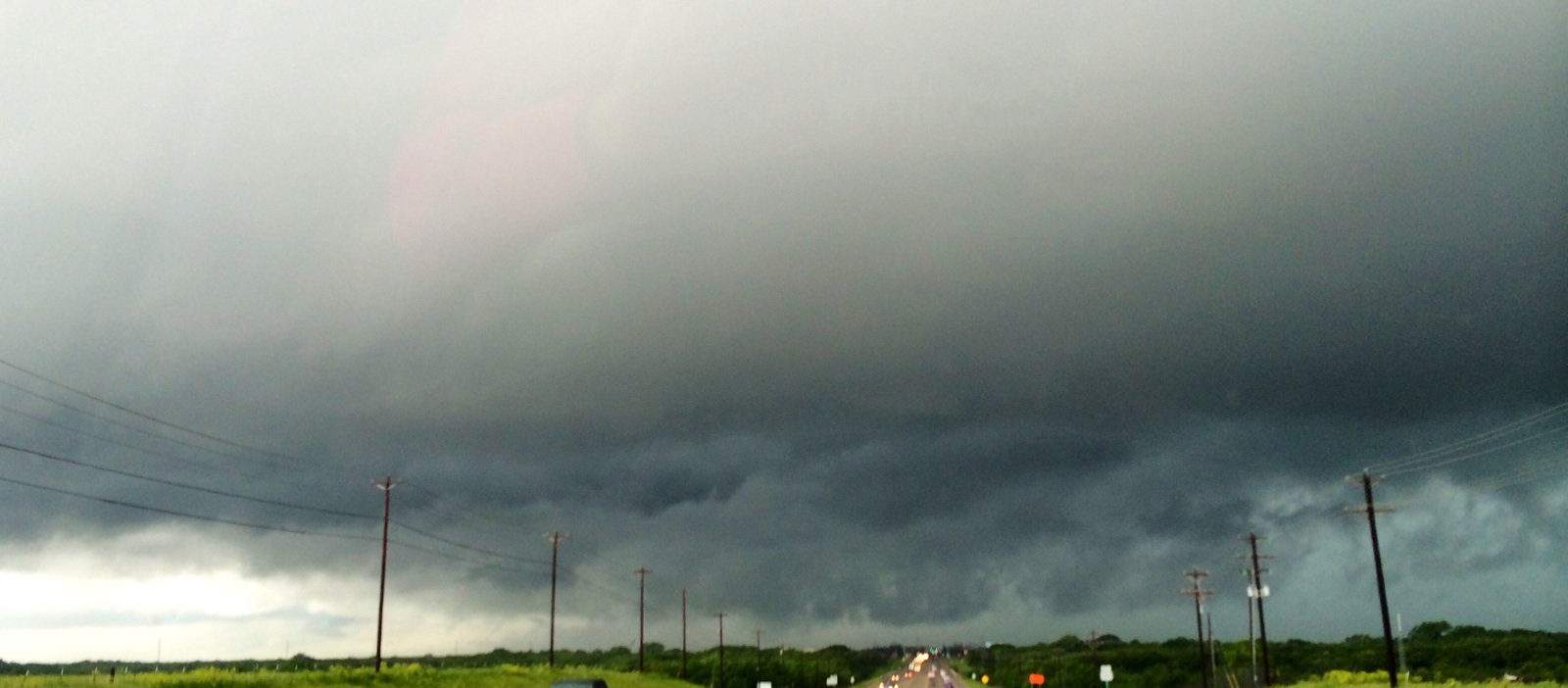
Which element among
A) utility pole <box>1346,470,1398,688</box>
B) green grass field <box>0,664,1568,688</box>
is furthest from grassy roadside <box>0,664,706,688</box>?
utility pole <box>1346,470,1398,688</box>

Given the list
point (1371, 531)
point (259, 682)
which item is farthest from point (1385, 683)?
point (259, 682)

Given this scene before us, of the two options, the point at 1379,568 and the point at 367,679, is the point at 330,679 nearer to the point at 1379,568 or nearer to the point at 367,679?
the point at 367,679

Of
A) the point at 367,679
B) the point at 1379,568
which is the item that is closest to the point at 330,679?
the point at 367,679

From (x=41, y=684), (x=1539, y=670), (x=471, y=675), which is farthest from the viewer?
(x=1539, y=670)

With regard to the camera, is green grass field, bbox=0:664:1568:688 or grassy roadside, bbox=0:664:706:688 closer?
grassy roadside, bbox=0:664:706:688

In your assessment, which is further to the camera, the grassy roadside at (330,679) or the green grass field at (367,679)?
the green grass field at (367,679)

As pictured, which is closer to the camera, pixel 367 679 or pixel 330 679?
pixel 330 679

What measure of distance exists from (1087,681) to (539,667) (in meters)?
94.3

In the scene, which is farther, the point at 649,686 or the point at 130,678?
the point at 649,686

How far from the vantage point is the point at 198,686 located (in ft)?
183

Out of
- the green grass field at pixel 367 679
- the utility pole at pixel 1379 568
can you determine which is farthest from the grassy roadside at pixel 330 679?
the utility pole at pixel 1379 568

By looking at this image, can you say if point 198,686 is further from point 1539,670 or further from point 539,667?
point 1539,670

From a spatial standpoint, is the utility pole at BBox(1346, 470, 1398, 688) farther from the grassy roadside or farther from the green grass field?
the grassy roadside

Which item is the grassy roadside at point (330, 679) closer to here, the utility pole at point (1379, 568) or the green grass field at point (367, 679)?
the green grass field at point (367, 679)
